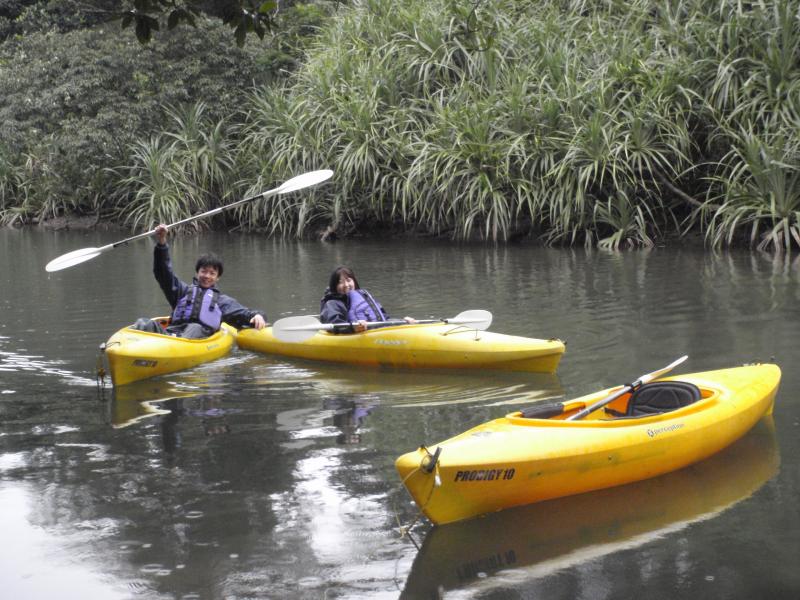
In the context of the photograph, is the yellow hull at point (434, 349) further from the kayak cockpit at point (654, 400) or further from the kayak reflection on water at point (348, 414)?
the kayak cockpit at point (654, 400)

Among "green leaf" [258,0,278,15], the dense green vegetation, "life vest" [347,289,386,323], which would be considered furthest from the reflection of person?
the dense green vegetation

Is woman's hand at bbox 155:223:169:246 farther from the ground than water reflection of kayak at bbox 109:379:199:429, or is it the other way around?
woman's hand at bbox 155:223:169:246

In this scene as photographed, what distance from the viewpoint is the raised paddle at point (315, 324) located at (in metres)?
6.63

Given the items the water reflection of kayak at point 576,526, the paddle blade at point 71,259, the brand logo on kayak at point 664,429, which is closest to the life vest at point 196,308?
the paddle blade at point 71,259

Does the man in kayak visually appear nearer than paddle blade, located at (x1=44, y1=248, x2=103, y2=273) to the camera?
Yes

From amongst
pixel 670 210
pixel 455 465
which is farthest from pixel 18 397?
pixel 670 210

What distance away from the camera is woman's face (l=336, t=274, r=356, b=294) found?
276 inches

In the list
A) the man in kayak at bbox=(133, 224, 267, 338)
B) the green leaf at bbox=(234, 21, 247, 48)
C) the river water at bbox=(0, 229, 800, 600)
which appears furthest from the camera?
the man in kayak at bbox=(133, 224, 267, 338)

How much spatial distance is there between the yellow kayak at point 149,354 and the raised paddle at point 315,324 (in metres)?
0.52

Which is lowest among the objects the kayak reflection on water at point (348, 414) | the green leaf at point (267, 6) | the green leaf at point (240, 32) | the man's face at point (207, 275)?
the kayak reflection on water at point (348, 414)

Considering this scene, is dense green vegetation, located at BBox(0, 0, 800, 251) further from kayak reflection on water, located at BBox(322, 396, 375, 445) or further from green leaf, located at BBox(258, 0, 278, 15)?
green leaf, located at BBox(258, 0, 278, 15)

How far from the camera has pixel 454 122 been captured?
1405cm

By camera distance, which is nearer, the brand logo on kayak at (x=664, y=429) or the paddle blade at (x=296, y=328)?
the brand logo on kayak at (x=664, y=429)

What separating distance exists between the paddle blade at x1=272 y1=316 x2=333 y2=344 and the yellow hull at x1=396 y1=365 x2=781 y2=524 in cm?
256
